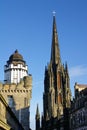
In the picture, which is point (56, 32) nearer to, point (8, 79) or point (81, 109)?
point (8, 79)

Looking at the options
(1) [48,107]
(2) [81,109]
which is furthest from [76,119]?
(1) [48,107]

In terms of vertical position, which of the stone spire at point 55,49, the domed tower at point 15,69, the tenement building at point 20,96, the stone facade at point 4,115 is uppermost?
the stone spire at point 55,49

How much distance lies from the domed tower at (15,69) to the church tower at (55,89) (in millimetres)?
22103

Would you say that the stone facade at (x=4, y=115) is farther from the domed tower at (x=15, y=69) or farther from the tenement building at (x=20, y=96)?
the domed tower at (x=15, y=69)

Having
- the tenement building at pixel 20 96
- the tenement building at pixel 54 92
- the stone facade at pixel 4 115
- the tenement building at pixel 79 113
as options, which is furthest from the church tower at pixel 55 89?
the stone facade at pixel 4 115

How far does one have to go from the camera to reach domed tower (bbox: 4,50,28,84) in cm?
10121

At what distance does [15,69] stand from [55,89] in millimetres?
27836

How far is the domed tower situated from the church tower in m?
22.1

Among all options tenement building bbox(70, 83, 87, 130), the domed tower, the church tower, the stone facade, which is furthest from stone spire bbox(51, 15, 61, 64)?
the stone facade

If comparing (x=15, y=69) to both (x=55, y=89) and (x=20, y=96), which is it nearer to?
(x=20, y=96)

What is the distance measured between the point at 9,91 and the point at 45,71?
4306cm

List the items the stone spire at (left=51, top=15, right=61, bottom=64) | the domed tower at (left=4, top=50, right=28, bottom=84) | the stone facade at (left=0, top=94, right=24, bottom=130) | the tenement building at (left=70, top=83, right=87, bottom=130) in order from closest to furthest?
the stone facade at (left=0, top=94, right=24, bottom=130), the tenement building at (left=70, top=83, right=87, bottom=130), the domed tower at (left=4, top=50, right=28, bottom=84), the stone spire at (left=51, top=15, right=61, bottom=64)

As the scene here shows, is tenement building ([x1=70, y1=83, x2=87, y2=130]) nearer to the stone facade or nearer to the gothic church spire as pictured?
the stone facade

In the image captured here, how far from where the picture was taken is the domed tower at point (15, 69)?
10121 centimetres
